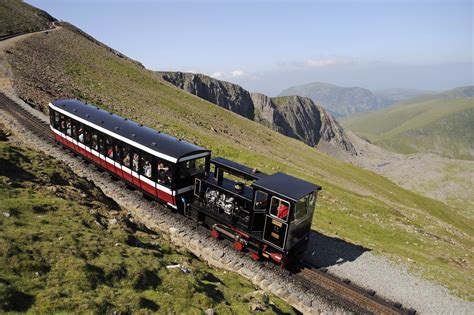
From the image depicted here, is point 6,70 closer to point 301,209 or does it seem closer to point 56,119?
point 56,119

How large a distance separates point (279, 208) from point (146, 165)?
1010 cm

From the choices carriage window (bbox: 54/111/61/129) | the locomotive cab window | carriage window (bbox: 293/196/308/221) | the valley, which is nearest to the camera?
carriage window (bbox: 293/196/308/221)

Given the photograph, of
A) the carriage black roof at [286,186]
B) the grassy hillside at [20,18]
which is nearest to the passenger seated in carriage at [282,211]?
the carriage black roof at [286,186]

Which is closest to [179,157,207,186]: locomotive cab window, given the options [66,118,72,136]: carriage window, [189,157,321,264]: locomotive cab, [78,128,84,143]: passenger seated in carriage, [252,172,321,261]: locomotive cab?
[189,157,321,264]: locomotive cab

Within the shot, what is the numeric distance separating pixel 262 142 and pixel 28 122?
43.8m

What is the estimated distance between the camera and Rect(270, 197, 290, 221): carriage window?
16797 mm

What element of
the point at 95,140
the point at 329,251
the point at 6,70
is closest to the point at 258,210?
the point at 329,251

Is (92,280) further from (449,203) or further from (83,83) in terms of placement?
(449,203)

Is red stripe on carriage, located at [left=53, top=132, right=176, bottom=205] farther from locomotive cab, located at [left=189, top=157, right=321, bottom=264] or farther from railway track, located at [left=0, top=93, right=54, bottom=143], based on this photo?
railway track, located at [left=0, top=93, right=54, bottom=143]

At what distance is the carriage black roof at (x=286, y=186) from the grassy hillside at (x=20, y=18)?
261 feet

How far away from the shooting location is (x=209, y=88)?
180m

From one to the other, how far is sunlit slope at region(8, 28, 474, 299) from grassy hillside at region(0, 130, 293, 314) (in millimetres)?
14358

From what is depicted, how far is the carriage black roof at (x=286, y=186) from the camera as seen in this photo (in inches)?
664

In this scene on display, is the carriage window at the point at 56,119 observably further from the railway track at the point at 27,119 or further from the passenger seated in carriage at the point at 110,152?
the passenger seated in carriage at the point at 110,152
